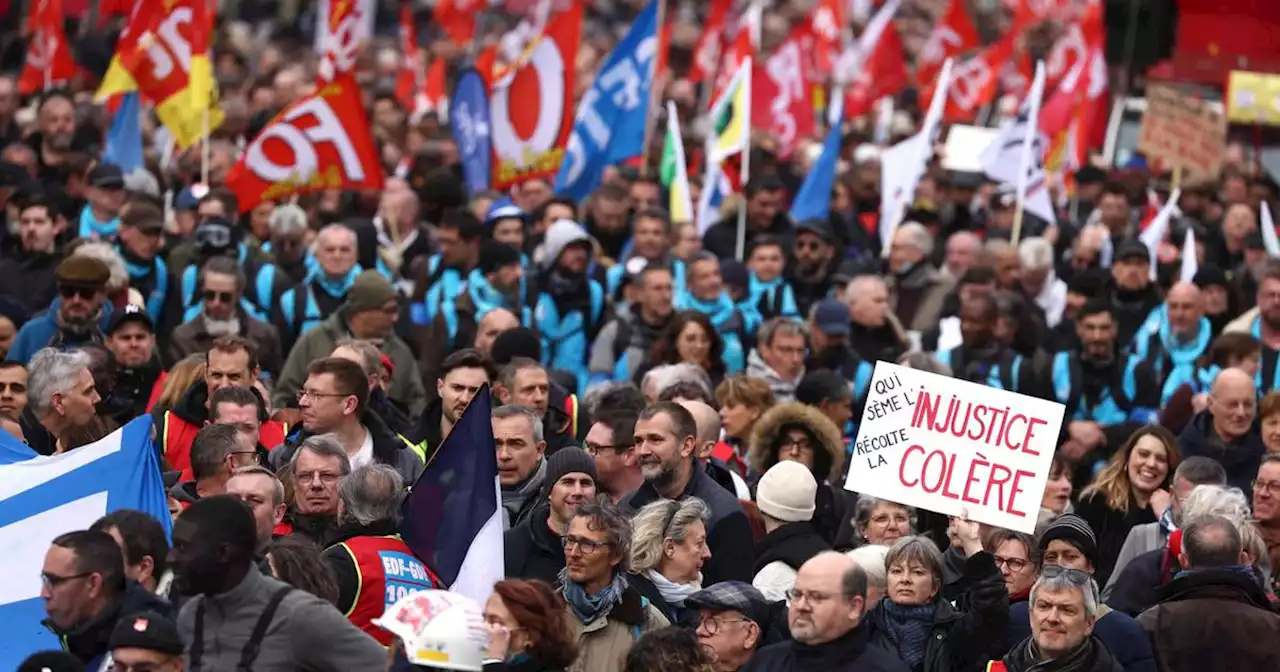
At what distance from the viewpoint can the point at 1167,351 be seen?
13984 mm

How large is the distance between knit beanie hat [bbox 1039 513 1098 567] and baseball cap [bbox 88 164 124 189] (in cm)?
777

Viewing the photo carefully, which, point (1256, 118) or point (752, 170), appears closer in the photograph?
point (752, 170)

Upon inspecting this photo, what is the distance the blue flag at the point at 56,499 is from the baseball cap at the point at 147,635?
5.46 ft

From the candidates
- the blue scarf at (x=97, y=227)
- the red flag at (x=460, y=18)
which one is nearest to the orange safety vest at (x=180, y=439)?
the blue scarf at (x=97, y=227)

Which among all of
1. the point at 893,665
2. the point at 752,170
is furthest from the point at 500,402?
the point at 752,170

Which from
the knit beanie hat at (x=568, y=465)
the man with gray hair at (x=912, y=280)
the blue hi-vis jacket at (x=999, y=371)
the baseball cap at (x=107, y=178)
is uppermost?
the knit beanie hat at (x=568, y=465)

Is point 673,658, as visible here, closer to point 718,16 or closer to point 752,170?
point 752,170

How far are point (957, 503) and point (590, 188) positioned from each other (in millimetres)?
8633

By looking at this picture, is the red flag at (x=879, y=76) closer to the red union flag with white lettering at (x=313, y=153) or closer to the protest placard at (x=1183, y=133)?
the protest placard at (x=1183, y=133)

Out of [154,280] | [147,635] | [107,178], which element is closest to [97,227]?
[107,178]

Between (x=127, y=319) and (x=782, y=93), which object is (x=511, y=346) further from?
(x=782, y=93)

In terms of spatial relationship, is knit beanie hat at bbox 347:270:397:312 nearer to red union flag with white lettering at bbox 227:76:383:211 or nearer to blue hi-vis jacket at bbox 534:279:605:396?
blue hi-vis jacket at bbox 534:279:605:396

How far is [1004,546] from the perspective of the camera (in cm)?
911

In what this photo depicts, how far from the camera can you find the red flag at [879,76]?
24.6 meters
